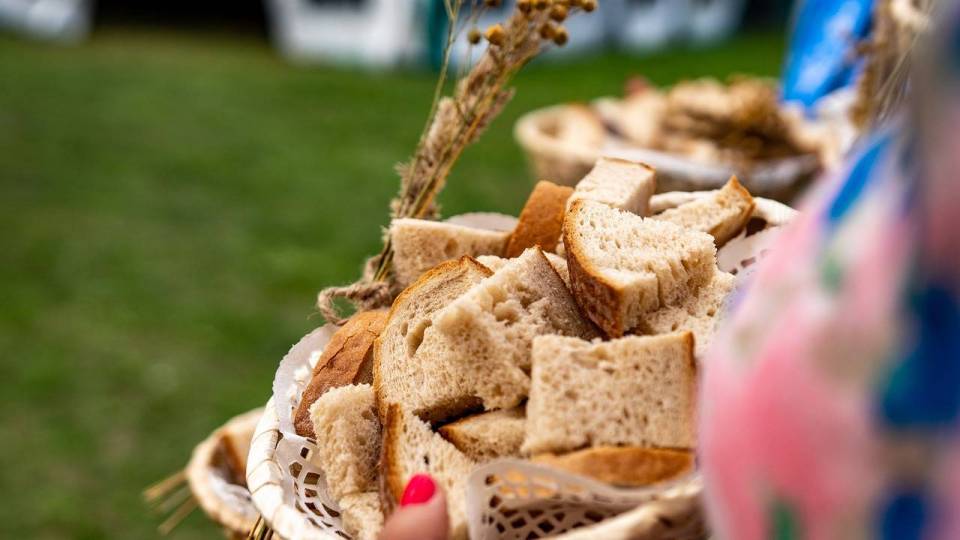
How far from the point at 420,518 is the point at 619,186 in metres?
0.52


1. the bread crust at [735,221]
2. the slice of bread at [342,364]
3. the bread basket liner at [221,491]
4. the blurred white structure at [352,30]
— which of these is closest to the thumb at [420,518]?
the slice of bread at [342,364]

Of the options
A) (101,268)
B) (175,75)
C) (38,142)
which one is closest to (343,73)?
(175,75)

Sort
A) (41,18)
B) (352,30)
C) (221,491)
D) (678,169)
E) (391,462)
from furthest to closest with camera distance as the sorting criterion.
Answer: (41,18) → (352,30) → (678,169) → (221,491) → (391,462)

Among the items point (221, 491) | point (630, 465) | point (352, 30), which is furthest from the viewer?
point (352, 30)

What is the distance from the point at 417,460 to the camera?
95cm

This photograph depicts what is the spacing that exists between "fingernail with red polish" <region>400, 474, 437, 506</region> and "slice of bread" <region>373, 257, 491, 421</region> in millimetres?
122

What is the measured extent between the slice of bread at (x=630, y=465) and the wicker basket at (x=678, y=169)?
1.24m

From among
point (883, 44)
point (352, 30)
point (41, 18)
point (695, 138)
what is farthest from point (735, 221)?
point (41, 18)

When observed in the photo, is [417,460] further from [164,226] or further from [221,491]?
[164,226]

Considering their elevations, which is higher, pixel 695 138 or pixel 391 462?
pixel 695 138

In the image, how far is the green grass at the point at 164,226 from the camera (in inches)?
105

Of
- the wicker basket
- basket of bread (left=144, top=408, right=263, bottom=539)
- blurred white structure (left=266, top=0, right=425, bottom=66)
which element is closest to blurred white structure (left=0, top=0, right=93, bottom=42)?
blurred white structure (left=266, top=0, right=425, bottom=66)

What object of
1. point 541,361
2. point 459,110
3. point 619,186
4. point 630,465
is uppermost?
point 459,110

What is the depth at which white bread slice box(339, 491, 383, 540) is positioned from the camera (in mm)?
931
